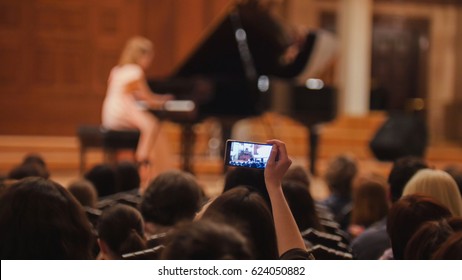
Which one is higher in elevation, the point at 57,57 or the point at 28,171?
the point at 57,57

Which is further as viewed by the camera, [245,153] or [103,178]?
[103,178]

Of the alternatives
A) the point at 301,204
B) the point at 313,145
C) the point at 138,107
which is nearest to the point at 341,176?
the point at 301,204

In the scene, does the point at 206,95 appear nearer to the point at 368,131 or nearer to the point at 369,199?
the point at 369,199

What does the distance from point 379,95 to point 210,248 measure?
472 inches

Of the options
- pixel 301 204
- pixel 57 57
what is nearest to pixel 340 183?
pixel 301 204

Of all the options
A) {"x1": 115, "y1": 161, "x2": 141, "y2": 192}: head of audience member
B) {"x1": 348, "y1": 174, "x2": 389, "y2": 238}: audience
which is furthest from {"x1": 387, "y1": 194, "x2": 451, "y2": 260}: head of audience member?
{"x1": 115, "y1": 161, "x2": 141, "y2": 192}: head of audience member

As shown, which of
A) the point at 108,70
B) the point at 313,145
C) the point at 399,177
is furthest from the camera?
the point at 108,70

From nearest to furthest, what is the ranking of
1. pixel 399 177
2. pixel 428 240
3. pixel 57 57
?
pixel 428 240, pixel 399 177, pixel 57 57

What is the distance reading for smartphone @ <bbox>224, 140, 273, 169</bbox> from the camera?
2004 mm

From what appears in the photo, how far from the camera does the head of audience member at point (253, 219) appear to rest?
66.6 inches

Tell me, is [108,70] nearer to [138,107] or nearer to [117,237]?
[138,107]

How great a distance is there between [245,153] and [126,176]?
8.20ft

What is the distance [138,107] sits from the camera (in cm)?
760

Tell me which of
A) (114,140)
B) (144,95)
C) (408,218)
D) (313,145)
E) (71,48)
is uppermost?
(71,48)
